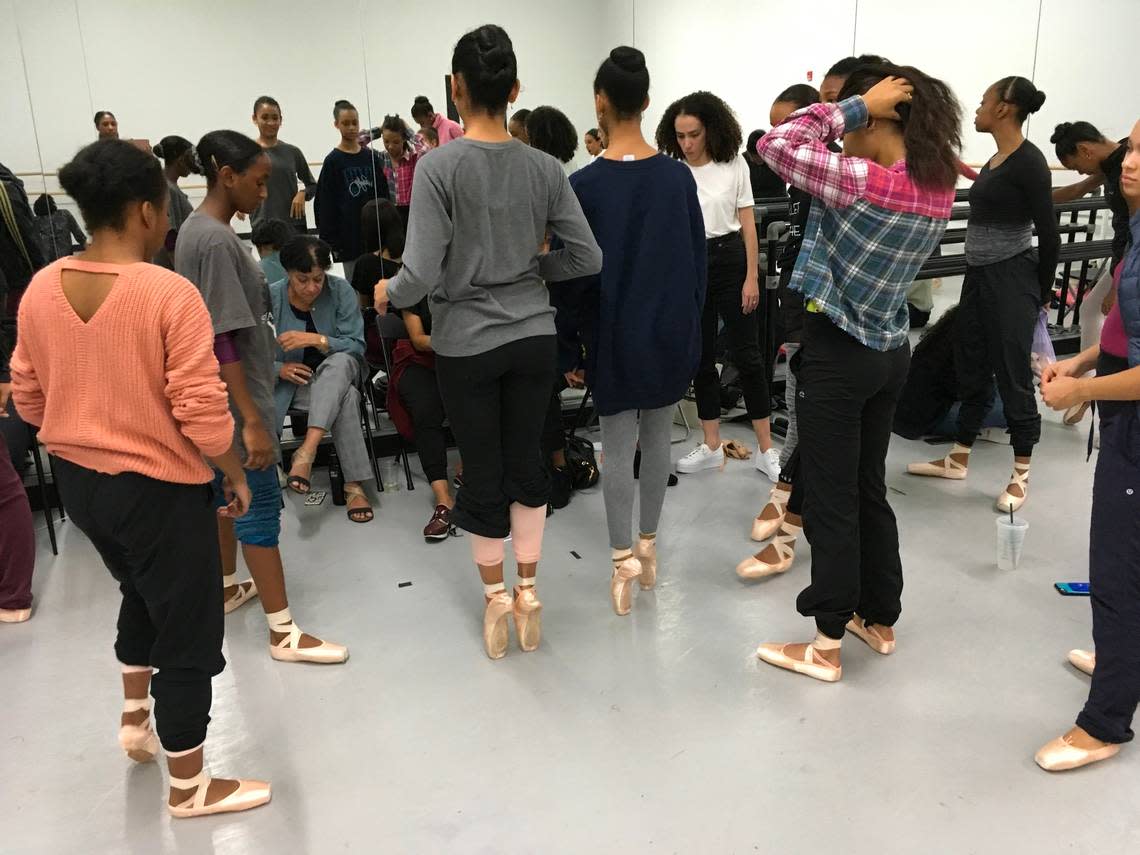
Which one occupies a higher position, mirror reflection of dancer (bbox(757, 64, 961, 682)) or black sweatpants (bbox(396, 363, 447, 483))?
mirror reflection of dancer (bbox(757, 64, 961, 682))

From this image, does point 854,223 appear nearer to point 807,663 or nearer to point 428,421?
point 807,663

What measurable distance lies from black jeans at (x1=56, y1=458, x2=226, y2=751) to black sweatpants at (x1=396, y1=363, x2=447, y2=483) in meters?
1.61

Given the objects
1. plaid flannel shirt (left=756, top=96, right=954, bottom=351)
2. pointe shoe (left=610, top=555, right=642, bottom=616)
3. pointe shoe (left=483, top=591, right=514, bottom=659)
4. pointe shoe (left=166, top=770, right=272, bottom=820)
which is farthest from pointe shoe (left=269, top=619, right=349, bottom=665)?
plaid flannel shirt (left=756, top=96, right=954, bottom=351)

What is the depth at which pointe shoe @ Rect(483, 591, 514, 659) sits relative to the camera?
2211mm

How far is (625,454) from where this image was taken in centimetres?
242

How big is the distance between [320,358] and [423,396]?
0.51m

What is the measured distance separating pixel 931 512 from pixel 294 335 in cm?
257

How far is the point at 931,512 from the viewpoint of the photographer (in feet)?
10.2

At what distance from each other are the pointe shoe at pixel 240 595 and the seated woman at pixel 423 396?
71 cm

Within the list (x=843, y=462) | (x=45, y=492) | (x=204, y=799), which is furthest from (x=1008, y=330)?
(x=45, y=492)

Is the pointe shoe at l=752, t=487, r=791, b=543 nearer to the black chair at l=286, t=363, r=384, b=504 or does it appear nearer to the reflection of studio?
the reflection of studio

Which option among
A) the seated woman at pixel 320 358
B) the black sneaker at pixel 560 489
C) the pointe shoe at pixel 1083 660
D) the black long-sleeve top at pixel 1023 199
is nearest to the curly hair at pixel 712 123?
the black long-sleeve top at pixel 1023 199

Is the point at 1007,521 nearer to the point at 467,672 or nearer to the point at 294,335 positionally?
the point at 467,672

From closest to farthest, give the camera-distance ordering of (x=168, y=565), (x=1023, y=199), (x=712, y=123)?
(x=168, y=565) < (x=1023, y=199) < (x=712, y=123)
